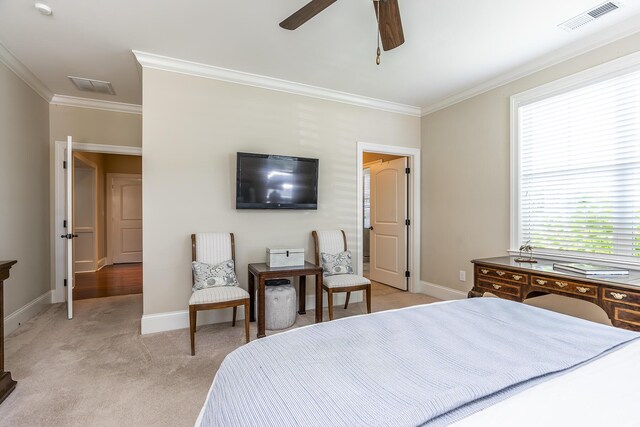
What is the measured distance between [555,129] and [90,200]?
738 cm

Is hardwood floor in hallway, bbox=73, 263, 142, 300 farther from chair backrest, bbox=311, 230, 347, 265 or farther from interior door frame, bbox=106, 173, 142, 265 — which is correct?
chair backrest, bbox=311, 230, 347, 265

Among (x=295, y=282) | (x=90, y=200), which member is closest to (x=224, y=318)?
(x=295, y=282)

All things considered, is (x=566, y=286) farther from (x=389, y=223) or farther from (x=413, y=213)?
(x=389, y=223)

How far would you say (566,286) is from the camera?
2.30 metres

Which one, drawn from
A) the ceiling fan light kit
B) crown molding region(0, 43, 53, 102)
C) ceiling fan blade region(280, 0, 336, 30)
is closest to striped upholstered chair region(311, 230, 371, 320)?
the ceiling fan light kit

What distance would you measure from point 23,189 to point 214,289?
2.47m

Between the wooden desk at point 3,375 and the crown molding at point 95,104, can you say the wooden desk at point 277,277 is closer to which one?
the wooden desk at point 3,375

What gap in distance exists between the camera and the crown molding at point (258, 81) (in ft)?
10.1

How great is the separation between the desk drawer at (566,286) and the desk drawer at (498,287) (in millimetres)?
168

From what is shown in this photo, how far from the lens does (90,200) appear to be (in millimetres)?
6031

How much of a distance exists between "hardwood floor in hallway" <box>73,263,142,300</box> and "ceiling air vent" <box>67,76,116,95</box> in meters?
2.76

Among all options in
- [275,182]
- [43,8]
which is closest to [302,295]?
[275,182]

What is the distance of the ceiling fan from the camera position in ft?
5.64

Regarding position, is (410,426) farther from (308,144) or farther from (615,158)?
(308,144)
